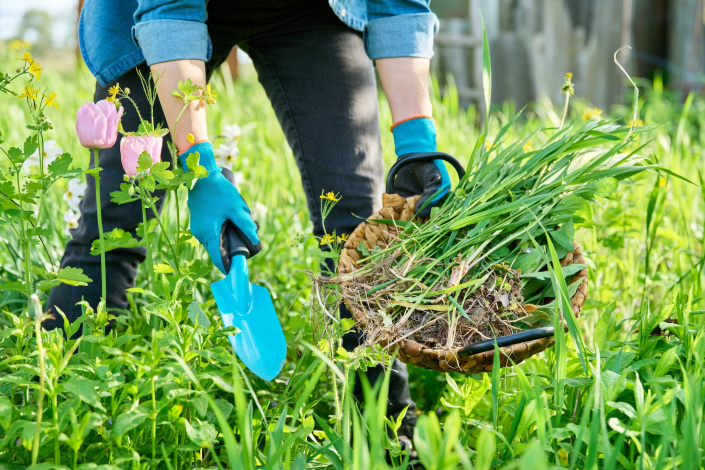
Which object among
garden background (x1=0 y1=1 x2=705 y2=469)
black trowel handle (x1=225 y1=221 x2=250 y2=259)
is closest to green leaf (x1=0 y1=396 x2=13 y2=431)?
garden background (x1=0 y1=1 x2=705 y2=469)

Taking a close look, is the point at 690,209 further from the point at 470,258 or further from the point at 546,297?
the point at 470,258

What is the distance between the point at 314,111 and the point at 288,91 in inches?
3.1

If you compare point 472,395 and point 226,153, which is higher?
point 226,153

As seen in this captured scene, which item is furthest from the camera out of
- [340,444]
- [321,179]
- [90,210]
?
[321,179]

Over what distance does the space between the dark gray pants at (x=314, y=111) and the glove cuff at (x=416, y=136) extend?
0.16m

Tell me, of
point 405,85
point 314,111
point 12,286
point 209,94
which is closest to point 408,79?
point 405,85

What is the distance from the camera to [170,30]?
106 cm

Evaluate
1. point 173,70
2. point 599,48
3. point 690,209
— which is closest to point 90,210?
point 173,70

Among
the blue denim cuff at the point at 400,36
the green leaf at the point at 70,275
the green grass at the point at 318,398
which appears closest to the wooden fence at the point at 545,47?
the green grass at the point at 318,398

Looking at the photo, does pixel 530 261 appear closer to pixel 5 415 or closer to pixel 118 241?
pixel 118 241

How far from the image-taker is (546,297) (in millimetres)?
1092

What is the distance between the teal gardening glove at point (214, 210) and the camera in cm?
108

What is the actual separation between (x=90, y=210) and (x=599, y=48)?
4143 millimetres

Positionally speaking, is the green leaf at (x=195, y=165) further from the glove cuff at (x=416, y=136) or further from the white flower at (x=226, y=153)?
the white flower at (x=226, y=153)
